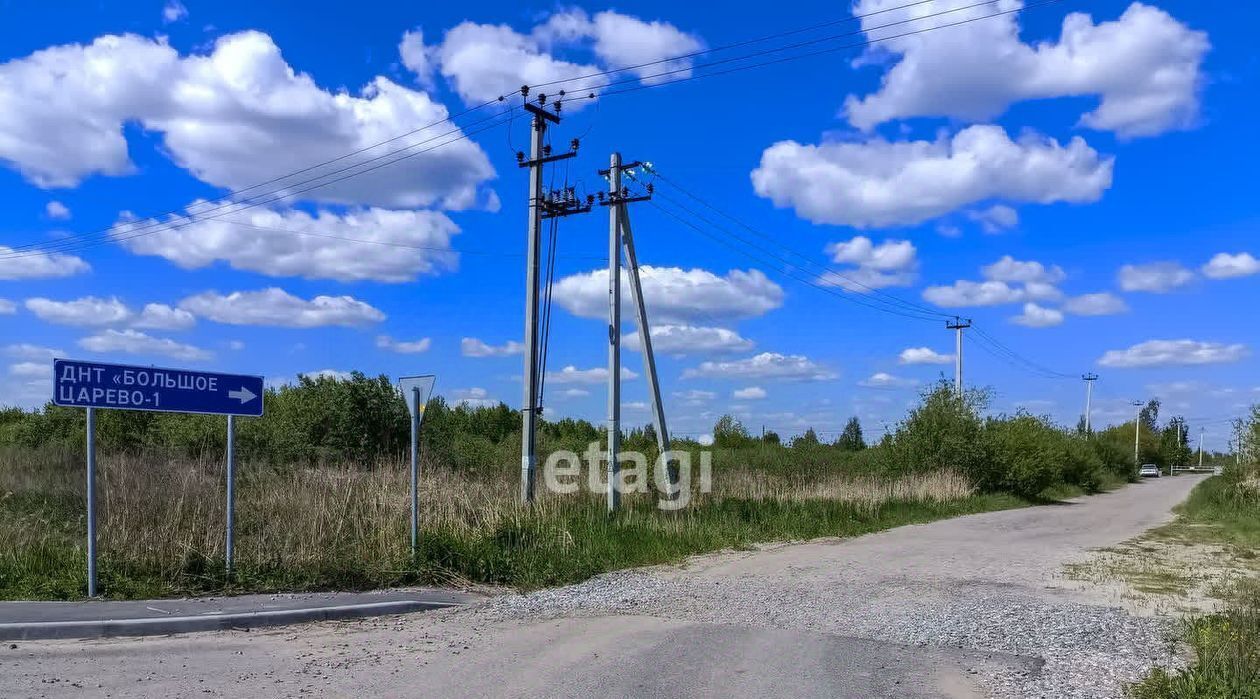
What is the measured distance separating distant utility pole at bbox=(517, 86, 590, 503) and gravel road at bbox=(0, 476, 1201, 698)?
6.42 m

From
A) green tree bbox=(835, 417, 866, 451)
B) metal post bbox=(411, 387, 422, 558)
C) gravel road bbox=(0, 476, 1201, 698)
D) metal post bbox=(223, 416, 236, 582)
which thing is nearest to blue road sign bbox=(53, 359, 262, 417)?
metal post bbox=(223, 416, 236, 582)

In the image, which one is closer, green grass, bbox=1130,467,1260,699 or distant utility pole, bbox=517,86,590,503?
green grass, bbox=1130,467,1260,699

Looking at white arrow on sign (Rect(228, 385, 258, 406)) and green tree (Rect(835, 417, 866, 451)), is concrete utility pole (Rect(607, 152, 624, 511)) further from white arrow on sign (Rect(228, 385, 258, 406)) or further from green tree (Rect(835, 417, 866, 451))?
green tree (Rect(835, 417, 866, 451))

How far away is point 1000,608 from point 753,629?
3.24 meters

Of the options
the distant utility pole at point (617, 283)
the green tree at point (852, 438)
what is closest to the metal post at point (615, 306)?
the distant utility pole at point (617, 283)

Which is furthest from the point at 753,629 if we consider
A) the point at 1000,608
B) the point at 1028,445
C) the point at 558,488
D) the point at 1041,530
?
the point at 1028,445

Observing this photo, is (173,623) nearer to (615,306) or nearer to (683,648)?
(683,648)

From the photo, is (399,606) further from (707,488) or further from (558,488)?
(707,488)

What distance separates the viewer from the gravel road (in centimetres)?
688

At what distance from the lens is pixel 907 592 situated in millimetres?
11914

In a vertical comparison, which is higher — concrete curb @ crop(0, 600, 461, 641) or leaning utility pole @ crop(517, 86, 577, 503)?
leaning utility pole @ crop(517, 86, 577, 503)

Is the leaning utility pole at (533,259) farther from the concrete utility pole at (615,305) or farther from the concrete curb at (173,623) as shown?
the concrete curb at (173,623)

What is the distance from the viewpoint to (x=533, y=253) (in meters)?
19.4

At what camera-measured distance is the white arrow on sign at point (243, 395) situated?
455 inches
